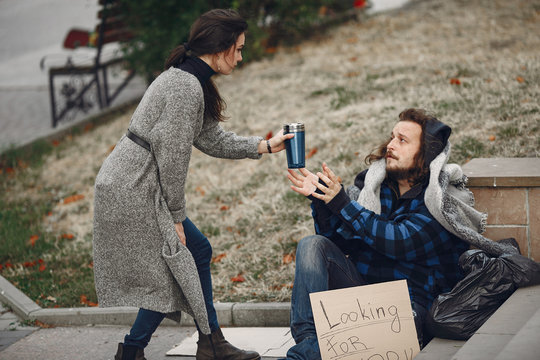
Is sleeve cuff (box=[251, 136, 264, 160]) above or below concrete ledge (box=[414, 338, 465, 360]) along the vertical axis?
above

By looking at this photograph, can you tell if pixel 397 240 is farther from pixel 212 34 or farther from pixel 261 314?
pixel 261 314

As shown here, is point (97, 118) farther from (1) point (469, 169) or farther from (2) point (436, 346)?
(2) point (436, 346)

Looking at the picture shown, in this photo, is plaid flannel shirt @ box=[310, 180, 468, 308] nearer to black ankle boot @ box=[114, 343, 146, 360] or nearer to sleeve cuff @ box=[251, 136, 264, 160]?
sleeve cuff @ box=[251, 136, 264, 160]

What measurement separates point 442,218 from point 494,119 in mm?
3181

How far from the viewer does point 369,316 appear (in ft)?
11.3

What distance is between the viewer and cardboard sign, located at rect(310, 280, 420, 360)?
339 cm

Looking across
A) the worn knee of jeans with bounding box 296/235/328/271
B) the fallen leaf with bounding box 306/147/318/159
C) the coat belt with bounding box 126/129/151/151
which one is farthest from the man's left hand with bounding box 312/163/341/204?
the fallen leaf with bounding box 306/147/318/159

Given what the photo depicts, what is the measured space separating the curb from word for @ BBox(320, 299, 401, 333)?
1.30m

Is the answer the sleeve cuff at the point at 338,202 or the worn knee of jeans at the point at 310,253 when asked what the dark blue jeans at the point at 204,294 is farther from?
the sleeve cuff at the point at 338,202

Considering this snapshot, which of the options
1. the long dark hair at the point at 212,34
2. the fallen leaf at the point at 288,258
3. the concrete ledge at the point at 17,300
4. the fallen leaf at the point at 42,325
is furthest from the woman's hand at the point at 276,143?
the concrete ledge at the point at 17,300

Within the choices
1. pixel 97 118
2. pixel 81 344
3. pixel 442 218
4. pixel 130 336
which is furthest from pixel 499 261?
pixel 97 118

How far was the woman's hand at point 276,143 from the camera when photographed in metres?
3.60

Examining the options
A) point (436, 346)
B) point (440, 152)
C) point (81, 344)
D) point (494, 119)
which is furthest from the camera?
point (494, 119)

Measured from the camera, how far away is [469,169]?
4.24 m
